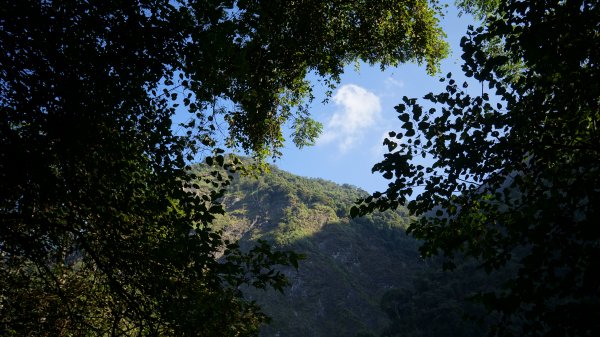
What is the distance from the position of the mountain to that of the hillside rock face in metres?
0.23

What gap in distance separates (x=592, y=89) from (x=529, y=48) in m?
1.31

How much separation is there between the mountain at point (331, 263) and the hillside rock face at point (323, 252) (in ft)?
0.74

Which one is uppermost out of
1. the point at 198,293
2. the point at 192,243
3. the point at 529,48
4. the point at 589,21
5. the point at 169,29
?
the point at 169,29

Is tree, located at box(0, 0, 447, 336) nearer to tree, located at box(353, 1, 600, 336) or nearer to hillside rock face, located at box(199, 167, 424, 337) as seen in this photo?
tree, located at box(353, 1, 600, 336)

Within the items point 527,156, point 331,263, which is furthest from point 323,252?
point 527,156

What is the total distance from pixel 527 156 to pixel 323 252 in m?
112

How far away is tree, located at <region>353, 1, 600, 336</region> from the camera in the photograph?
4047 millimetres

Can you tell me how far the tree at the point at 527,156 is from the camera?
4.05 m

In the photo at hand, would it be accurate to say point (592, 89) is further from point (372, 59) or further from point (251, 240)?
Result: point (251, 240)

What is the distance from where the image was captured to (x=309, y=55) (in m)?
9.45

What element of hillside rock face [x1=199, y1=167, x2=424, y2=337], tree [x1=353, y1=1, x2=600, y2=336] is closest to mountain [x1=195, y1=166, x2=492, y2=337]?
hillside rock face [x1=199, y1=167, x2=424, y2=337]

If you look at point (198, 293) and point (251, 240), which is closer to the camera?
point (198, 293)

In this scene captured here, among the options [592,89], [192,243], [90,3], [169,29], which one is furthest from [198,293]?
[592,89]

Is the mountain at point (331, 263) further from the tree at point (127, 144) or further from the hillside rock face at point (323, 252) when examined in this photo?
the tree at point (127, 144)
